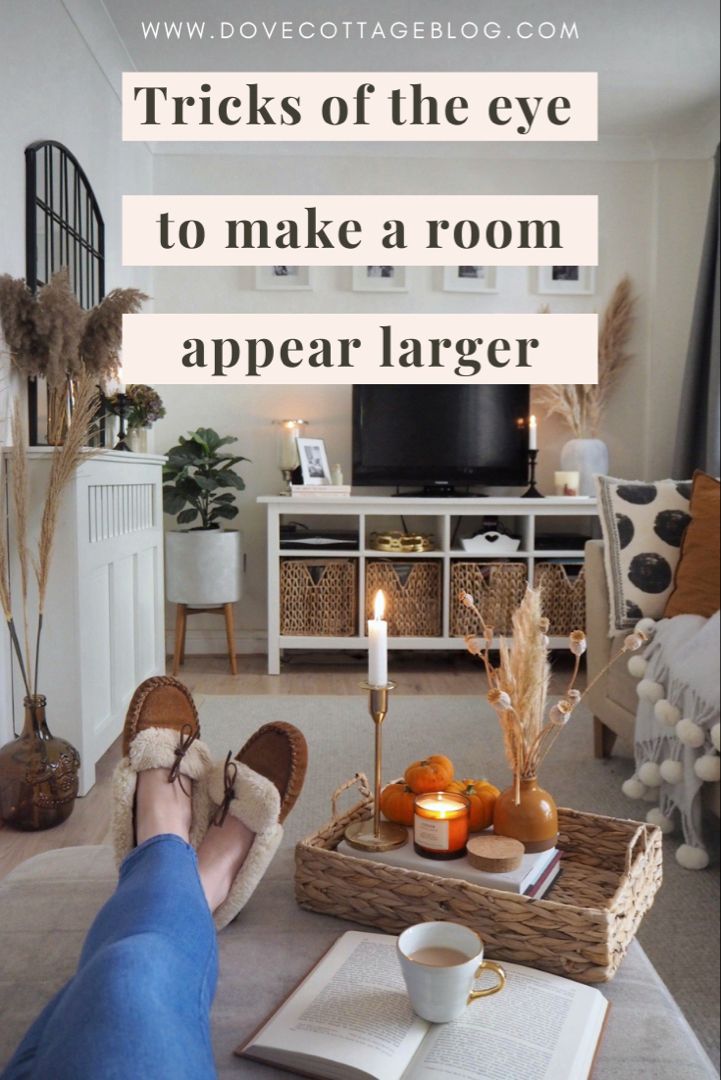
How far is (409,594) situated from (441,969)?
2859 millimetres

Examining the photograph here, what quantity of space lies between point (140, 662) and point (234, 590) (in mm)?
845

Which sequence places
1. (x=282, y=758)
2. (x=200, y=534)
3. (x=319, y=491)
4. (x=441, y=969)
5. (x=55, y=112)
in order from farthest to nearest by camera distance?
(x=319, y=491) → (x=200, y=534) → (x=55, y=112) → (x=282, y=758) → (x=441, y=969)

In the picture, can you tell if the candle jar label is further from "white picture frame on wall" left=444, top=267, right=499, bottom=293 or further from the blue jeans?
"white picture frame on wall" left=444, top=267, right=499, bottom=293

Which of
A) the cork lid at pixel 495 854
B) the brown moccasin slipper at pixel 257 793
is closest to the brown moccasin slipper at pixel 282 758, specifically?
the brown moccasin slipper at pixel 257 793

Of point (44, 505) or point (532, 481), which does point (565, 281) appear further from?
point (44, 505)

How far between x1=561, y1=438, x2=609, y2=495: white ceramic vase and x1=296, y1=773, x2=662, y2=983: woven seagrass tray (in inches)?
114

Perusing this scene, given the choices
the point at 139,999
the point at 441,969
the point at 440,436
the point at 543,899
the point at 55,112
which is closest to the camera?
the point at 139,999

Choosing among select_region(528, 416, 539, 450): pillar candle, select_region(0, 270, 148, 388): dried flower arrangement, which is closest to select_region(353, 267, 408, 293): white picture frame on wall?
select_region(528, 416, 539, 450): pillar candle

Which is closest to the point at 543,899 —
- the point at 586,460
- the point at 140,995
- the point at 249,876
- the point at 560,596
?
the point at 249,876

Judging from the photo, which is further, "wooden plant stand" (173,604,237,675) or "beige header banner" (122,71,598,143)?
"wooden plant stand" (173,604,237,675)

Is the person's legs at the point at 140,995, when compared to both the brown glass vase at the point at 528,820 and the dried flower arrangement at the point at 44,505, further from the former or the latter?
the dried flower arrangement at the point at 44,505

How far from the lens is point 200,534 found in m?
3.43

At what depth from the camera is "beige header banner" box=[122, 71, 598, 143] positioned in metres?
3.12

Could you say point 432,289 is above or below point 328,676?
above
